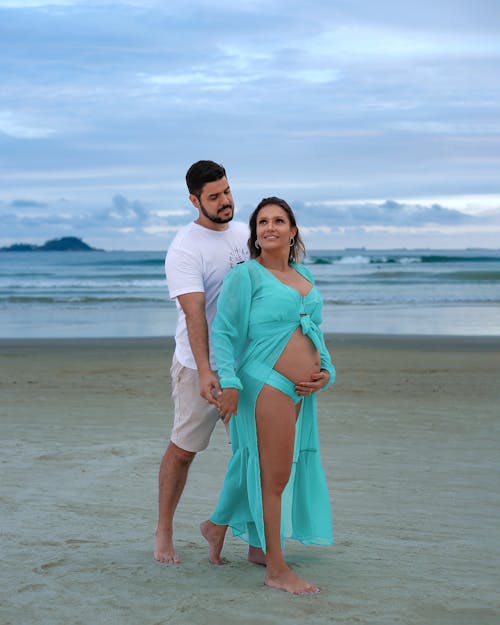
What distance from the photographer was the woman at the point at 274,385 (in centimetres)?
362

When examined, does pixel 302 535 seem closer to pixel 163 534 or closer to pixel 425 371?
pixel 163 534

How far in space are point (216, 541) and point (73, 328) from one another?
535 inches

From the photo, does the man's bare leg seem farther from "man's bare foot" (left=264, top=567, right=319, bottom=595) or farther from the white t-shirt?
"man's bare foot" (left=264, top=567, right=319, bottom=595)

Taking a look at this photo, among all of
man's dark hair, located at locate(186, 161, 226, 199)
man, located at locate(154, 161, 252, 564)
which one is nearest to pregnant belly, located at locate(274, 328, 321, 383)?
man, located at locate(154, 161, 252, 564)

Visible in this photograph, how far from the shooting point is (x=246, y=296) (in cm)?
361

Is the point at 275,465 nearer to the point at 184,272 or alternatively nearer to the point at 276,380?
the point at 276,380

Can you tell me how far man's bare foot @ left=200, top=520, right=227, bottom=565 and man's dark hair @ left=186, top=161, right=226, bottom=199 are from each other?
1539 mm

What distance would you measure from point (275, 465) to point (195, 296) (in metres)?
0.82

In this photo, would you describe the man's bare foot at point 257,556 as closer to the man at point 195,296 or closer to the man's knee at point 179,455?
the man at point 195,296

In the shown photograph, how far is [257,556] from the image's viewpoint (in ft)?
13.3

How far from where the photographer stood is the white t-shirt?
386 cm

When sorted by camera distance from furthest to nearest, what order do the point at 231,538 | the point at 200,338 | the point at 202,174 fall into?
the point at 231,538, the point at 202,174, the point at 200,338

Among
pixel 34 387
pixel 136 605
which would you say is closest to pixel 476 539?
pixel 136 605

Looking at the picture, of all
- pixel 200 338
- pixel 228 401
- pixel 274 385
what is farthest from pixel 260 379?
pixel 200 338
